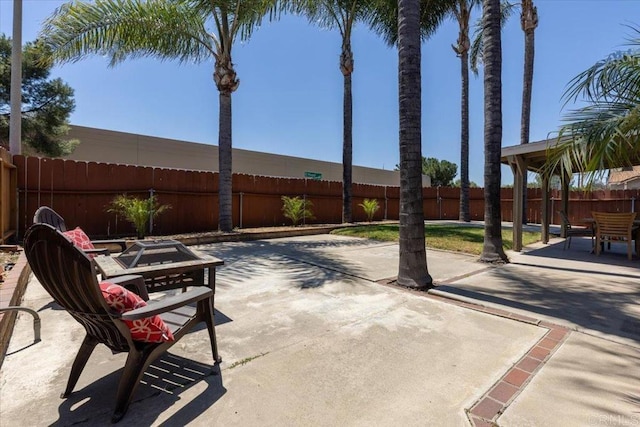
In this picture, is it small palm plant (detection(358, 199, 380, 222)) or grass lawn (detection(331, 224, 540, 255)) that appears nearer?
grass lawn (detection(331, 224, 540, 255))

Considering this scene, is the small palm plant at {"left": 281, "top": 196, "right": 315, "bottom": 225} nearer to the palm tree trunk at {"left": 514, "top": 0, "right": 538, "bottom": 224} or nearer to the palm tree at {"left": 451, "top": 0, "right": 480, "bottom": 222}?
the palm tree at {"left": 451, "top": 0, "right": 480, "bottom": 222}

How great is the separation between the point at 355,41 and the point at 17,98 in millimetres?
11184

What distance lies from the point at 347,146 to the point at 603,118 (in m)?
10.2

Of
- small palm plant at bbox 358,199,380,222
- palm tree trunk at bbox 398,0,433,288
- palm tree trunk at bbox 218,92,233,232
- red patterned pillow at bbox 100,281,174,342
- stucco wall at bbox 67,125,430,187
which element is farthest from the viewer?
stucco wall at bbox 67,125,430,187

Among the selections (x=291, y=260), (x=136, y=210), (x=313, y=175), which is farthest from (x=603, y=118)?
(x=313, y=175)

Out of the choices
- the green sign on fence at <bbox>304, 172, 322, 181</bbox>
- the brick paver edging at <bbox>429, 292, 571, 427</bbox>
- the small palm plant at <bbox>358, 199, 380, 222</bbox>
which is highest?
the green sign on fence at <bbox>304, 172, 322, 181</bbox>

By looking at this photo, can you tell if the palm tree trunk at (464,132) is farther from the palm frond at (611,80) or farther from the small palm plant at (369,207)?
the palm frond at (611,80)

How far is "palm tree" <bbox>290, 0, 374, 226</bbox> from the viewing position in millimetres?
12195

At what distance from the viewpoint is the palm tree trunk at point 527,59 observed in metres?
14.1

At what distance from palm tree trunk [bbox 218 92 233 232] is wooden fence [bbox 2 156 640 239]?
100cm

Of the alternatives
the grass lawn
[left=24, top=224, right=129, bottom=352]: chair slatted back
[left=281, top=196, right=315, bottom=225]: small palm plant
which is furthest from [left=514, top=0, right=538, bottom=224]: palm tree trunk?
[left=24, top=224, right=129, bottom=352]: chair slatted back

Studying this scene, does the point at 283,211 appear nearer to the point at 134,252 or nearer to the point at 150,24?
the point at 150,24

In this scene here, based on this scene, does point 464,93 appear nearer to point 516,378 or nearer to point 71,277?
point 516,378

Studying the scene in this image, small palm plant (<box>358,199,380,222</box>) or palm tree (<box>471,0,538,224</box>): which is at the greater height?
palm tree (<box>471,0,538,224</box>)
